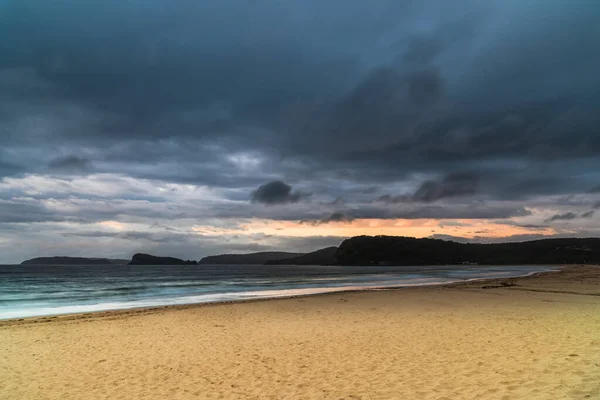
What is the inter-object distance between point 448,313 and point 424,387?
13548mm

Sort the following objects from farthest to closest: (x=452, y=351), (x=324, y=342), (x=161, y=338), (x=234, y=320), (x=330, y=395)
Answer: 1. (x=234, y=320)
2. (x=161, y=338)
3. (x=324, y=342)
4. (x=452, y=351)
5. (x=330, y=395)

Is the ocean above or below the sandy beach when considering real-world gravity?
below

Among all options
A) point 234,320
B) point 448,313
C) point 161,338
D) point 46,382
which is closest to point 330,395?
point 46,382

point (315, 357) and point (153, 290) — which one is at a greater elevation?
point (315, 357)

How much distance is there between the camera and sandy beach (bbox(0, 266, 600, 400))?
8.68 meters

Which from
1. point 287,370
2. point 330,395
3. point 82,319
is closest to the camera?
point 330,395

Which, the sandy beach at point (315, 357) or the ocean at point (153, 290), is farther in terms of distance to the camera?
the ocean at point (153, 290)

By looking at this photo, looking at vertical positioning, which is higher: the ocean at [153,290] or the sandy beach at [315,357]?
the sandy beach at [315,357]

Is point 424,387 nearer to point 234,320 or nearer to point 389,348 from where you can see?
point 389,348

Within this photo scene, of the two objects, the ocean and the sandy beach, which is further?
the ocean

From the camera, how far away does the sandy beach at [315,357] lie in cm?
868

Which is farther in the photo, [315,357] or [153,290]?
[153,290]

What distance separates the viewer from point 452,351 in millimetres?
11836

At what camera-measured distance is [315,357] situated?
11.8m
